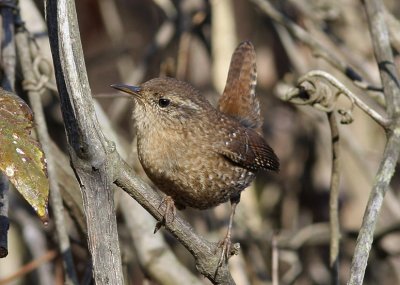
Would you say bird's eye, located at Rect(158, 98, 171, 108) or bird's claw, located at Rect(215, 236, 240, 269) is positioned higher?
bird's eye, located at Rect(158, 98, 171, 108)

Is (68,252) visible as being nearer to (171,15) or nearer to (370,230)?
(370,230)

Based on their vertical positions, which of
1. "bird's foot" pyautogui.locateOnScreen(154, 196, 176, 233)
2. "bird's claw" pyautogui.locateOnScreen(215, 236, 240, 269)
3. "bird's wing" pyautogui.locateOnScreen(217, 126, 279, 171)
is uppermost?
"bird's foot" pyautogui.locateOnScreen(154, 196, 176, 233)

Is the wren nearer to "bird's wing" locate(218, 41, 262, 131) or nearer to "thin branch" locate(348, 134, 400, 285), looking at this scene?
"bird's wing" locate(218, 41, 262, 131)

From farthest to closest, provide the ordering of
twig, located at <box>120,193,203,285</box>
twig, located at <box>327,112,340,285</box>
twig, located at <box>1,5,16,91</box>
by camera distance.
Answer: twig, located at <box>120,193,203,285</box>
twig, located at <box>327,112,340,285</box>
twig, located at <box>1,5,16,91</box>

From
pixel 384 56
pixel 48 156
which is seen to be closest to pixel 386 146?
pixel 384 56

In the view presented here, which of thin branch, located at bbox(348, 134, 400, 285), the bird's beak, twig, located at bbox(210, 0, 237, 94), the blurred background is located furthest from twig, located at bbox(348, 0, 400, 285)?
twig, located at bbox(210, 0, 237, 94)

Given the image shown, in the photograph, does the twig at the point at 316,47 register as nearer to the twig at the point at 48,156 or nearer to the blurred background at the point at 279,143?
the blurred background at the point at 279,143

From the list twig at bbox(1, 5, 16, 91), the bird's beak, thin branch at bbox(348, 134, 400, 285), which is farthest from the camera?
the bird's beak
